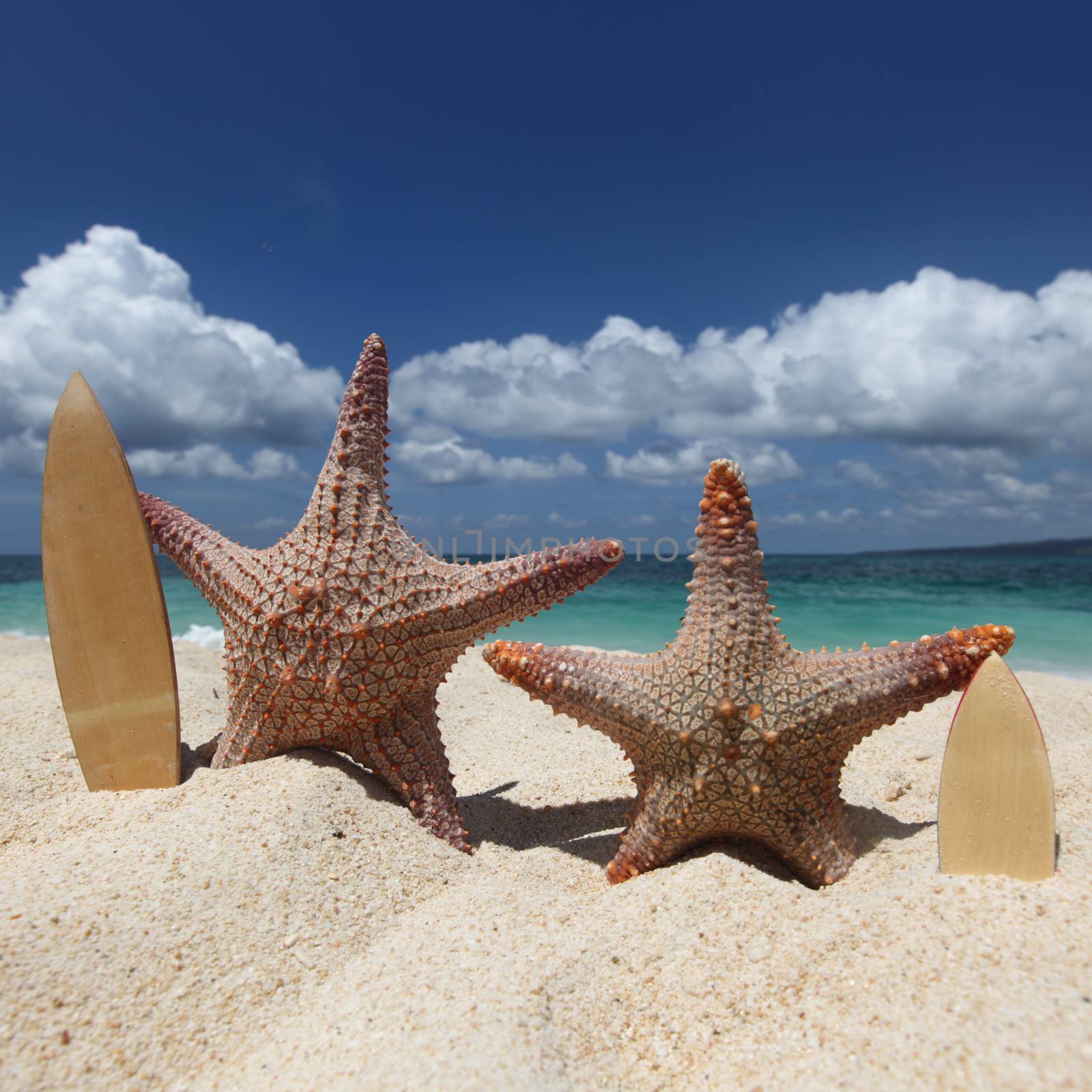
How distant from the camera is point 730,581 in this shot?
277 centimetres

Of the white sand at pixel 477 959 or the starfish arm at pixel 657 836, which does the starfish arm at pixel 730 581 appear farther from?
the white sand at pixel 477 959

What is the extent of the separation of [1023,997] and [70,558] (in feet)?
12.3

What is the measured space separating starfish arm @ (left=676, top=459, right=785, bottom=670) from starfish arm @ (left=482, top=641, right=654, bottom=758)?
0.98 feet

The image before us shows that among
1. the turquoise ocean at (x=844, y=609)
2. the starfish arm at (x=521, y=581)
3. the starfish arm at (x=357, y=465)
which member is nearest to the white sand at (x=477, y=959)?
the starfish arm at (x=521, y=581)

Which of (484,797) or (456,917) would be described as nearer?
(456,917)

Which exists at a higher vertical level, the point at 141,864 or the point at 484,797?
the point at 141,864

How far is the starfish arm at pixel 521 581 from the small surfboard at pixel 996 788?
1.51m

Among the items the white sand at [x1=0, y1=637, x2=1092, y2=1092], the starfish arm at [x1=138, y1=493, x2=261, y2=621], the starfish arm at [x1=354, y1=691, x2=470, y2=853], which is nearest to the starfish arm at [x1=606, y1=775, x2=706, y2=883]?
the white sand at [x1=0, y1=637, x2=1092, y2=1092]

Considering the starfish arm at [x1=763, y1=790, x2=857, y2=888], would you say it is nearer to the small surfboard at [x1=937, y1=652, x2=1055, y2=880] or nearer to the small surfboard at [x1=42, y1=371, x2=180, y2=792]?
the small surfboard at [x1=937, y1=652, x2=1055, y2=880]

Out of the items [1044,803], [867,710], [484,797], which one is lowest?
[484,797]

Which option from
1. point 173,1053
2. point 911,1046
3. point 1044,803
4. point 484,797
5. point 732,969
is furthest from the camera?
point 484,797

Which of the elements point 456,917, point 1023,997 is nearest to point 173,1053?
point 456,917

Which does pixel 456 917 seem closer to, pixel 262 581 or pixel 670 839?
pixel 670 839

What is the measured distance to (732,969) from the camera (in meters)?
2.07
